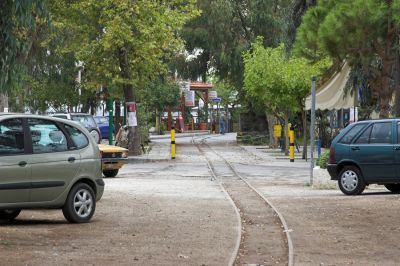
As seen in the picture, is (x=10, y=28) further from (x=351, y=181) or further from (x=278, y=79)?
(x=278, y=79)

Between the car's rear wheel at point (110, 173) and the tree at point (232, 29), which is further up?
the tree at point (232, 29)

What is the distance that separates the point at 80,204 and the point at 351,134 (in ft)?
24.6

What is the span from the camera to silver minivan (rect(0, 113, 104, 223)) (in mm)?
12320

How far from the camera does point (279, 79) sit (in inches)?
1411

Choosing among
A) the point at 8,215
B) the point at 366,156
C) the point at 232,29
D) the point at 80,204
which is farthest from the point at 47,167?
the point at 232,29

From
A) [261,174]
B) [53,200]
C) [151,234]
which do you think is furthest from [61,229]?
[261,174]

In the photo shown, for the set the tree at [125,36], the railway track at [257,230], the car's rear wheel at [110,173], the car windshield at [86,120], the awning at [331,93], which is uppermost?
the tree at [125,36]

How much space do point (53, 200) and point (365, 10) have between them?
9.44 metres

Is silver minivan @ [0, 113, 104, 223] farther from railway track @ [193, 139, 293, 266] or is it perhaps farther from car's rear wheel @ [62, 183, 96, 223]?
railway track @ [193, 139, 293, 266]

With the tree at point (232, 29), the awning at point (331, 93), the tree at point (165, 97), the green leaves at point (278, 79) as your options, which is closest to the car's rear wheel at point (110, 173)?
the awning at point (331, 93)

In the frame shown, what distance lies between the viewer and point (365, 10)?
63.5 feet

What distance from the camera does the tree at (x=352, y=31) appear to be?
19.2 metres

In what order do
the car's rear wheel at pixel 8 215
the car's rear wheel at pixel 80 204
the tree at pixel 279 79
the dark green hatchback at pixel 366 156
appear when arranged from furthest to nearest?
the tree at pixel 279 79
the dark green hatchback at pixel 366 156
the car's rear wheel at pixel 8 215
the car's rear wheel at pixel 80 204

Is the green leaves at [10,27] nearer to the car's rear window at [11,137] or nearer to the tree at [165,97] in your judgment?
the car's rear window at [11,137]
